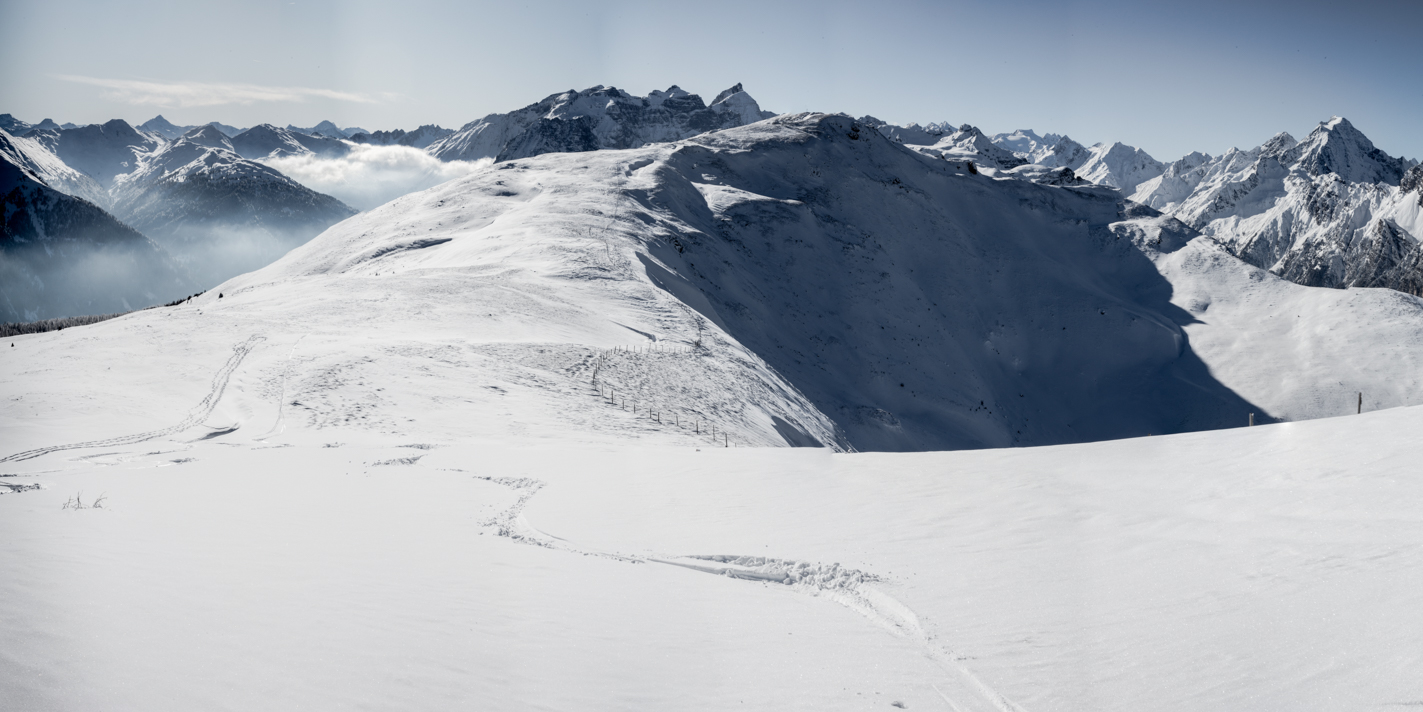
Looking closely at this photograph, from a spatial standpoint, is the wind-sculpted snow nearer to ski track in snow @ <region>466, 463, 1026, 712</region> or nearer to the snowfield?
the snowfield

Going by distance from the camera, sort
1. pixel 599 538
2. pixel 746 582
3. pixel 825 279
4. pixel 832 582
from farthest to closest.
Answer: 1. pixel 825 279
2. pixel 599 538
3. pixel 746 582
4. pixel 832 582

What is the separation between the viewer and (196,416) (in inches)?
811

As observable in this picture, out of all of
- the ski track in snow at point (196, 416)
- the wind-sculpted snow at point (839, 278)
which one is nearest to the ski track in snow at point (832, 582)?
the ski track in snow at point (196, 416)

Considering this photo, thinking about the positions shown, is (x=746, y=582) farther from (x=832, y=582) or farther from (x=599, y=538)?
(x=599, y=538)

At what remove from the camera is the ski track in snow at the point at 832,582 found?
292 inches

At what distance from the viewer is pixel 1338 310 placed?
7725 centimetres

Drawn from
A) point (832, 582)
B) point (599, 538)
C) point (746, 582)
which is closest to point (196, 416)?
point (599, 538)

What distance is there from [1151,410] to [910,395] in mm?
27121

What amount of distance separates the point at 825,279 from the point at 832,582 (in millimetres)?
65134

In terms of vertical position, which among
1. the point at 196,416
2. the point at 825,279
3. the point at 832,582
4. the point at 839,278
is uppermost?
the point at 839,278

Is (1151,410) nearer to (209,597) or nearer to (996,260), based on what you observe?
(996,260)

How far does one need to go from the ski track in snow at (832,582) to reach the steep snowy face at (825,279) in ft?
60.2

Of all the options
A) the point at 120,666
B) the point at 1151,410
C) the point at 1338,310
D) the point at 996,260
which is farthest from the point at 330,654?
the point at 1338,310

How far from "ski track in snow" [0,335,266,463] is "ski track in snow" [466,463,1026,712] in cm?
1003
